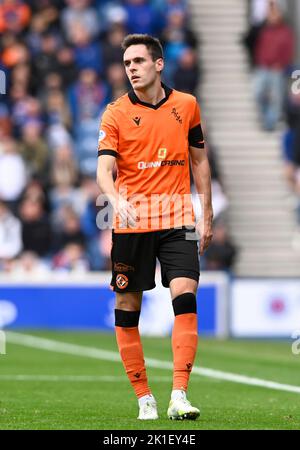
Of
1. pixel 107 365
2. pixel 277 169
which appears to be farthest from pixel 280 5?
pixel 107 365

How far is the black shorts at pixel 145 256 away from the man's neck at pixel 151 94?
0.88 metres

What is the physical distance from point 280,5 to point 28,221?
8307mm

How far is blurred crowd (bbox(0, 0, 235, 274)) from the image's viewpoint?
21906mm

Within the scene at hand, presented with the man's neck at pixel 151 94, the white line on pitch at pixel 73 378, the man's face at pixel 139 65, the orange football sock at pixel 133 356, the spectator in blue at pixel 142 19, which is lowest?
the white line on pitch at pixel 73 378

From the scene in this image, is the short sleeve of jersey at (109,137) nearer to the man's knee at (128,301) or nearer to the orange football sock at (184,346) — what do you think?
the man's knee at (128,301)

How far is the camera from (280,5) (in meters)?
27.5

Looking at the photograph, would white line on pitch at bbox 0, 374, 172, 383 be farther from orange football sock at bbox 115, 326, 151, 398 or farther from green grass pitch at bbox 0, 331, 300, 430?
orange football sock at bbox 115, 326, 151, 398

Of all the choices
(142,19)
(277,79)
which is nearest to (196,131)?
(142,19)

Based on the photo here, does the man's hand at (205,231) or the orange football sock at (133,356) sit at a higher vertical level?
the man's hand at (205,231)

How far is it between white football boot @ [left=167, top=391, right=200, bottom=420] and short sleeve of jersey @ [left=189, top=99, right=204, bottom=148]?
5.70 feet

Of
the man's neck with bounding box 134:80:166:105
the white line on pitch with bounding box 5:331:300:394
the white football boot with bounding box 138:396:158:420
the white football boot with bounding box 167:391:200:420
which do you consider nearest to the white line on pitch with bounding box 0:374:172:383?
the white line on pitch with bounding box 5:331:300:394

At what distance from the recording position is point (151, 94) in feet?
31.2

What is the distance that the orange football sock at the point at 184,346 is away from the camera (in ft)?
30.0

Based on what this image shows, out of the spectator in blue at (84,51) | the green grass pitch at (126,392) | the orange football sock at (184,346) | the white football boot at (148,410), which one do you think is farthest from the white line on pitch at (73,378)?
the spectator in blue at (84,51)
